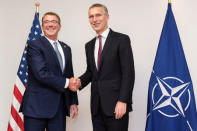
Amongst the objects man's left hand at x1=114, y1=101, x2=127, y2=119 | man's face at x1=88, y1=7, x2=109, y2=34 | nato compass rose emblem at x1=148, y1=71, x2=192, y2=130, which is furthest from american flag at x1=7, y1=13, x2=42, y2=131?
nato compass rose emblem at x1=148, y1=71, x2=192, y2=130

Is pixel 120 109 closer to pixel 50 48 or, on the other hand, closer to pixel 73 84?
pixel 73 84

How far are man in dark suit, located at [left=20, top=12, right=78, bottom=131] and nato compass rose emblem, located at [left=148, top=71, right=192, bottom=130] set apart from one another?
0.97 m

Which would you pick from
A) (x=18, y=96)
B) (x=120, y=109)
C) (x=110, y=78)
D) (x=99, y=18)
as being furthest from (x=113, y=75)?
(x=18, y=96)

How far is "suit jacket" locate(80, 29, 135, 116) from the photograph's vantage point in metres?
2.14

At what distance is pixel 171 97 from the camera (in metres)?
2.65

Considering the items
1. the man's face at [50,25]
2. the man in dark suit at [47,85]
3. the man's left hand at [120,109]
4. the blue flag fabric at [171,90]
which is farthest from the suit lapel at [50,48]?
the blue flag fabric at [171,90]

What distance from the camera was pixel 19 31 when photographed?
3553mm

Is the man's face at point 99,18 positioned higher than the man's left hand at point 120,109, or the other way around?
the man's face at point 99,18

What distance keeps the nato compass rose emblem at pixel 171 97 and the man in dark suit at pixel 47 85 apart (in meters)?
0.97

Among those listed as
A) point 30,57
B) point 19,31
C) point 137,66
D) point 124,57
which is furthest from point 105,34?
point 19,31

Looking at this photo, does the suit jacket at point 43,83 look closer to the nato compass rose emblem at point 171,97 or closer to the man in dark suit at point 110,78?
the man in dark suit at point 110,78

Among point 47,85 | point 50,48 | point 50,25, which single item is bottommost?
point 47,85

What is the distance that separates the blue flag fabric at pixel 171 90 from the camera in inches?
103

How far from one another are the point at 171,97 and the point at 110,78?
83cm
